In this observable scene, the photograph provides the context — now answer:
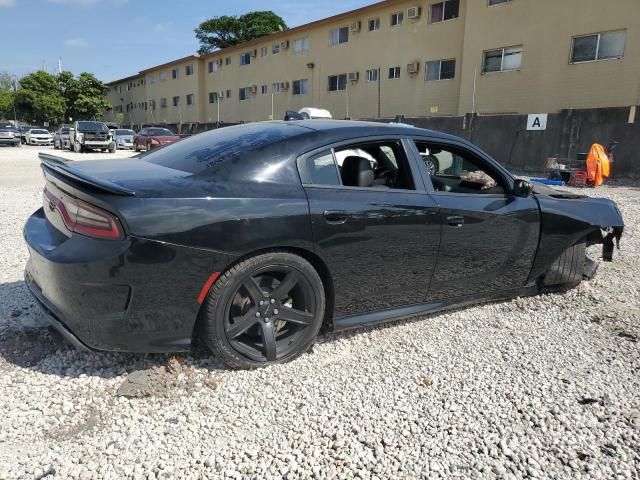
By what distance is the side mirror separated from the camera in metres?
3.70

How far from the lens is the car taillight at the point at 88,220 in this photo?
2.41 meters

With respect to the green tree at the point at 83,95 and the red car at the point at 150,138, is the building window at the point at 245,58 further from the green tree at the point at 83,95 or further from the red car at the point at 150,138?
the green tree at the point at 83,95

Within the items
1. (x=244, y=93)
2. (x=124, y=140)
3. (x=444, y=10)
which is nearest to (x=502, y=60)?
(x=444, y=10)

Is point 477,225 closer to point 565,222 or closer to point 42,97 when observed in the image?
point 565,222

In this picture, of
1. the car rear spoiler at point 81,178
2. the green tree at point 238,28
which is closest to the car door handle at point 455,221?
the car rear spoiler at point 81,178

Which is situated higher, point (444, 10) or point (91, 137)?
point (444, 10)

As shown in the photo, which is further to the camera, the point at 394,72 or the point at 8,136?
the point at 8,136

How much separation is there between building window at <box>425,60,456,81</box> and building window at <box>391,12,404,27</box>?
3154mm

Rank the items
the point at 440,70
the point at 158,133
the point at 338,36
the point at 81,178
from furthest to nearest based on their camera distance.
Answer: the point at 338,36
the point at 158,133
the point at 440,70
the point at 81,178

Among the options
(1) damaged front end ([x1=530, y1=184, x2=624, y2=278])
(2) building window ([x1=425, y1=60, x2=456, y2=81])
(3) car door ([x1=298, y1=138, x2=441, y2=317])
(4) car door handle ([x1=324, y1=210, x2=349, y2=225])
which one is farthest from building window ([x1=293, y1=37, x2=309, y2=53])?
(4) car door handle ([x1=324, y1=210, x2=349, y2=225])

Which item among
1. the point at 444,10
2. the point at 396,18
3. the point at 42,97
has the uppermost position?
the point at 396,18

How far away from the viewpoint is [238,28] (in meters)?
58.8

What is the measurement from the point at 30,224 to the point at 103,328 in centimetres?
107

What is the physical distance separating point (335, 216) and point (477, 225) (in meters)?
1.23
